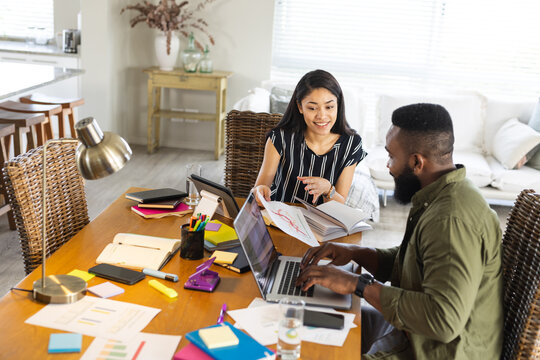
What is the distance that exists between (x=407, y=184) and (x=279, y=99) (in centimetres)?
324

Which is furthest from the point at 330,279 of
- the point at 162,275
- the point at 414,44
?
the point at 414,44

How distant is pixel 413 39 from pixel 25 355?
502 cm

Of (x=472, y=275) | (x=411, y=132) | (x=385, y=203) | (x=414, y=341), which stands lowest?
(x=385, y=203)

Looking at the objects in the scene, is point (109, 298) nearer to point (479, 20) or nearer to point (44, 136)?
point (44, 136)

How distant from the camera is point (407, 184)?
170 centimetres

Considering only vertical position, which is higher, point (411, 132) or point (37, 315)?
point (411, 132)

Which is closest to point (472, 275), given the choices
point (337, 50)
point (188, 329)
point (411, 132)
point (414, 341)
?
point (414, 341)

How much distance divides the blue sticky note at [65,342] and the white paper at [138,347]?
0.09 feet

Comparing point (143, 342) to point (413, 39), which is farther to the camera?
point (413, 39)

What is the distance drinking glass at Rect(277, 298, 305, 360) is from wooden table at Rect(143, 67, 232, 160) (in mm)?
4316

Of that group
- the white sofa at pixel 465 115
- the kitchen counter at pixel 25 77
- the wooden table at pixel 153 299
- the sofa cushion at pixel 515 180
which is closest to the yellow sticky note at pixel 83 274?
the wooden table at pixel 153 299

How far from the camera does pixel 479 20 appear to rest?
5.43m

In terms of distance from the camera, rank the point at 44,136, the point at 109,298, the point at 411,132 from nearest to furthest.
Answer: the point at 109,298 < the point at 411,132 < the point at 44,136

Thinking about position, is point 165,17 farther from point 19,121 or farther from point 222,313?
point 222,313
